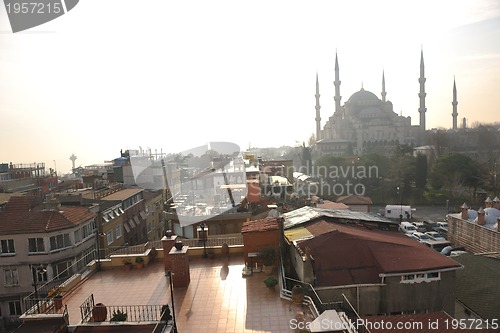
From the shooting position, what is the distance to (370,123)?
85.1m

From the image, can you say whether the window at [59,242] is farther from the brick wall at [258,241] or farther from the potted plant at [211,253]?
the brick wall at [258,241]

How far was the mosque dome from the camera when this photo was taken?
91250mm

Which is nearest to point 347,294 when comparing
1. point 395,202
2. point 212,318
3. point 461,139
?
point 212,318

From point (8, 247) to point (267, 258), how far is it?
48.3 ft

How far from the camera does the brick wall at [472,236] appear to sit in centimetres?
2161

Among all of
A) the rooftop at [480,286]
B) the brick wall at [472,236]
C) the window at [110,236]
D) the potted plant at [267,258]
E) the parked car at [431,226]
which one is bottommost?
the parked car at [431,226]

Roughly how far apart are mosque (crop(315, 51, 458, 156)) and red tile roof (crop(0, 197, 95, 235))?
62.6 metres

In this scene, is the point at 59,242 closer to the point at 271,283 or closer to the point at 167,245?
the point at 167,245

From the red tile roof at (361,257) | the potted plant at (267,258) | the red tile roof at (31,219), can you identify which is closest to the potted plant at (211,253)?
the potted plant at (267,258)

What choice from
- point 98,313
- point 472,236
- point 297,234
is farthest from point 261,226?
point 472,236

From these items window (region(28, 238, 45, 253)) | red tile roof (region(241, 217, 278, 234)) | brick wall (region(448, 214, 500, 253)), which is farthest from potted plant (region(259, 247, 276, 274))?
brick wall (region(448, 214, 500, 253))

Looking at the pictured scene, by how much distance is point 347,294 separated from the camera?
845cm

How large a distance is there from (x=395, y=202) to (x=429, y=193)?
4360 mm

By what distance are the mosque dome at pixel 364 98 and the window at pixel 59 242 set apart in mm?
85393
